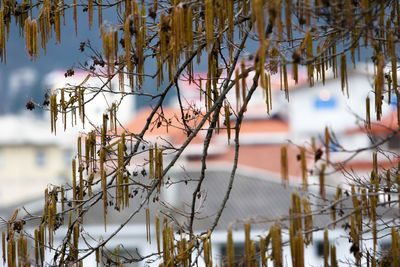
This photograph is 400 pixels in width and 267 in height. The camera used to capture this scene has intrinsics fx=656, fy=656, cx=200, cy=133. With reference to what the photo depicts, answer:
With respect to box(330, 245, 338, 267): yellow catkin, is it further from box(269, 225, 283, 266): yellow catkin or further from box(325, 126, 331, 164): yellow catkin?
box(325, 126, 331, 164): yellow catkin

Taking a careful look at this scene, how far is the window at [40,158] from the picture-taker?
908 inches

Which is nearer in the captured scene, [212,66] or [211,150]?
[212,66]

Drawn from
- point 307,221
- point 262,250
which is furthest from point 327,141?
point 262,250

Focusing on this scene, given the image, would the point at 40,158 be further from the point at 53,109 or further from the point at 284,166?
the point at 284,166

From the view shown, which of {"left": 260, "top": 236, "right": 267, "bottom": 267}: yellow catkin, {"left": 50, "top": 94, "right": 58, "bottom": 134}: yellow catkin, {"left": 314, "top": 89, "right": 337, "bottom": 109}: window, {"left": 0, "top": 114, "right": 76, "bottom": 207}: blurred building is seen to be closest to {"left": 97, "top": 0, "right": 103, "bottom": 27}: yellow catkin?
{"left": 50, "top": 94, "right": 58, "bottom": 134}: yellow catkin

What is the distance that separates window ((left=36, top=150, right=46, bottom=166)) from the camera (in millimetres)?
23066

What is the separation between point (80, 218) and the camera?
7.33 ft

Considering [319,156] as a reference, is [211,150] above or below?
below

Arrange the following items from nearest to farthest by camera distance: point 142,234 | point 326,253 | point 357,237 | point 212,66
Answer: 1. point 326,253
2. point 357,237
3. point 212,66
4. point 142,234

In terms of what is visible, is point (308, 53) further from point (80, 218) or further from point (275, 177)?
point (275, 177)

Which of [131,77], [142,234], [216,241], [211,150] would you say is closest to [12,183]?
[211,150]

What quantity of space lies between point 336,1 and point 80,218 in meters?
1.13

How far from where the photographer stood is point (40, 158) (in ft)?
75.8

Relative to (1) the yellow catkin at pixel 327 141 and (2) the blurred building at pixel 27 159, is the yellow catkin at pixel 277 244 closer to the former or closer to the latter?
(1) the yellow catkin at pixel 327 141
